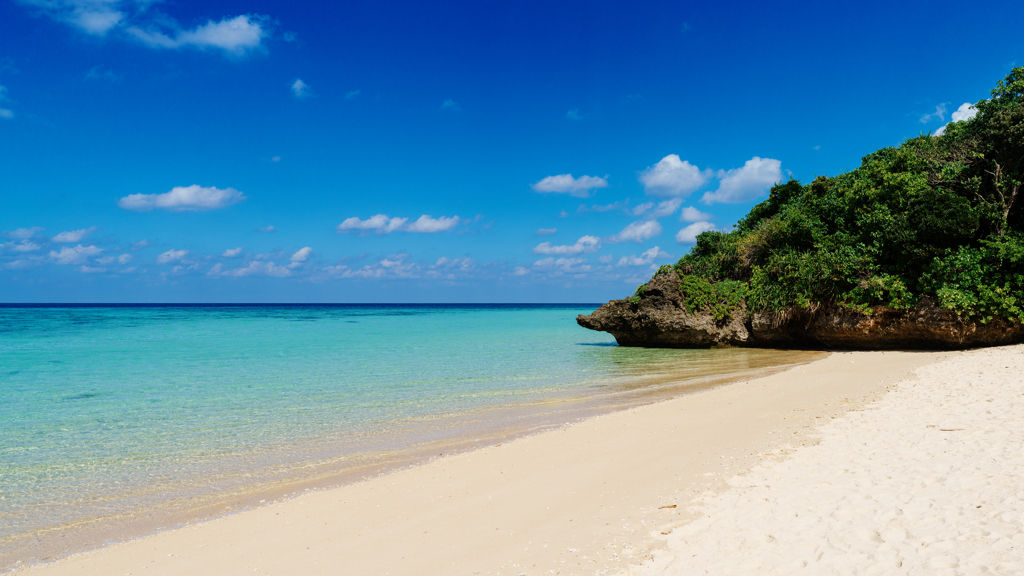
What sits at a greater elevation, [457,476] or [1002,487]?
[1002,487]

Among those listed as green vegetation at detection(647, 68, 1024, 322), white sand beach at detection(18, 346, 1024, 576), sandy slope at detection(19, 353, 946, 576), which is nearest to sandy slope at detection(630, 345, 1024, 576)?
white sand beach at detection(18, 346, 1024, 576)

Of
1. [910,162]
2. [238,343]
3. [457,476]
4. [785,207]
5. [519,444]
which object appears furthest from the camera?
[238,343]

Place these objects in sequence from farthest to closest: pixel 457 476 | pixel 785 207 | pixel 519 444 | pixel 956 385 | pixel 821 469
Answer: pixel 785 207
pixel 956 385
pixel 519 444
pixel 457 476
pixel 821 469

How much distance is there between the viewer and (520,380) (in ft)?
46.3

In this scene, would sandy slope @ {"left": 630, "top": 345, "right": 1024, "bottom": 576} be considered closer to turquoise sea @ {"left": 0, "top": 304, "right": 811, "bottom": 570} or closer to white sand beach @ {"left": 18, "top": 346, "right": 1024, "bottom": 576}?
white sand beach @ {"left": 18, "top": 346, "right": 1024, "bottom": 576}

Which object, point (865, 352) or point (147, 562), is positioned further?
point (865, 352)

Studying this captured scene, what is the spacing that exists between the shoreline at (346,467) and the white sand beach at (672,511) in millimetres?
344

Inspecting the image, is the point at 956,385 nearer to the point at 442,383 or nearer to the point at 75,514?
the point at 442,383

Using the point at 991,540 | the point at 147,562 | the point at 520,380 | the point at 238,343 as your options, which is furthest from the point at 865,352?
the point at 238,343

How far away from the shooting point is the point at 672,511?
16.0 feet

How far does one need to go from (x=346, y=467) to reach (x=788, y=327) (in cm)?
1828

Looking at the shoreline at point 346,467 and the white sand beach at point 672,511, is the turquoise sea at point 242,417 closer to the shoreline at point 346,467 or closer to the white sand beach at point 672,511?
the shoreline at point 346,467

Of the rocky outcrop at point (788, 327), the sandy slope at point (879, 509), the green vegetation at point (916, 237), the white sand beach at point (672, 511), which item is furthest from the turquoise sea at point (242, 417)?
the sandy slope at point (879, 509)

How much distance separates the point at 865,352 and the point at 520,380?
484 inches
